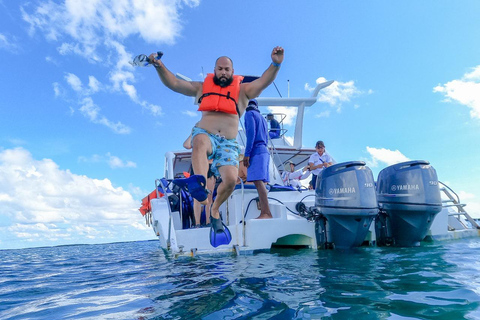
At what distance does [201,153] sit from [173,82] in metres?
0.95

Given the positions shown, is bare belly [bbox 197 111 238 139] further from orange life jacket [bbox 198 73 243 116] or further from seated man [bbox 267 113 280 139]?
seated man [bbox 267 113 280 139]

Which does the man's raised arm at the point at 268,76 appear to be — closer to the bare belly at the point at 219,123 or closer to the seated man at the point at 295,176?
the bare belly at the point at 219,123

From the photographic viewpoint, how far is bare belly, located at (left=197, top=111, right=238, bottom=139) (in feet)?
12.6

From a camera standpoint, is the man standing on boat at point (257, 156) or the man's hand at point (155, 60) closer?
the man's hand at point (155, 60)

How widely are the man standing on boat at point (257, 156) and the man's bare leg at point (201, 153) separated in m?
1.75

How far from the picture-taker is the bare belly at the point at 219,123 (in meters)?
3.84

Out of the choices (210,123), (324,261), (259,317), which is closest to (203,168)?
(210,123)

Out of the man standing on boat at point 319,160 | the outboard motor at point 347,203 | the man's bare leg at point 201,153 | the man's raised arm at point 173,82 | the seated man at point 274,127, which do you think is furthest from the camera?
the seated man at point 274,127

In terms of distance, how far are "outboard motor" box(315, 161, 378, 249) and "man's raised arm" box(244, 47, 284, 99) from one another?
5.81 feet

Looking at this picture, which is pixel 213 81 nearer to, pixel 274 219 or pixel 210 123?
pixel 210 123

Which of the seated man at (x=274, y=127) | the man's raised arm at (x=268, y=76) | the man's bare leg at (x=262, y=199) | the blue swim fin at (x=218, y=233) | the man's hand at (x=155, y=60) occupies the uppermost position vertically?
the seated man at (x=274, y=127)

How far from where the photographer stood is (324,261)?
386 cm

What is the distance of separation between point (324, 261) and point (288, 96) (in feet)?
27.8

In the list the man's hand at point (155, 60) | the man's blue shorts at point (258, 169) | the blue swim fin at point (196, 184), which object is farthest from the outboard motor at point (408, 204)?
the man's hand at point (155, 60)
